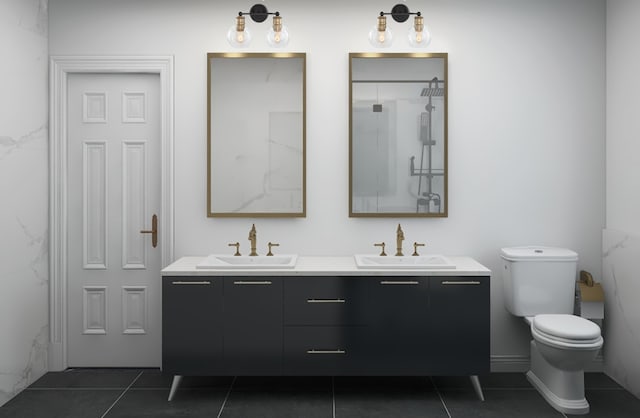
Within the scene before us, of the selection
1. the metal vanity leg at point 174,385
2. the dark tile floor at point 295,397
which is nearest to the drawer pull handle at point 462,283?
the dark tile floor at point 295,397

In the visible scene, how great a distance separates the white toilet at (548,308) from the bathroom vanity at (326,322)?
1.19ft

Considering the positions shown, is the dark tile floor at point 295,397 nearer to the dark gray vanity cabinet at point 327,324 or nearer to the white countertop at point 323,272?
the dark gray vanity cabinet at point 327,324

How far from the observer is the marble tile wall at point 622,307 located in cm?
287

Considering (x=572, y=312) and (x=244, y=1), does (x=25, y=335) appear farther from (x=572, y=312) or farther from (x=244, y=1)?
(x=572, y=312)

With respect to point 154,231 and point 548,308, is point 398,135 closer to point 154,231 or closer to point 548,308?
point 548,308

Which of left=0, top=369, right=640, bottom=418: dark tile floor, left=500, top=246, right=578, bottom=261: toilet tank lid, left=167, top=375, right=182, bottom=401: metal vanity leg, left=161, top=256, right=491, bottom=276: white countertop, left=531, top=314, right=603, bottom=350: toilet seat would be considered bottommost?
left=0, top=369, right=640, bottom=418: dark tile floor

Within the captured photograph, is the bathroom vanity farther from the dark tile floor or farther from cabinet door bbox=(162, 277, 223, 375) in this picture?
the dark tile floor

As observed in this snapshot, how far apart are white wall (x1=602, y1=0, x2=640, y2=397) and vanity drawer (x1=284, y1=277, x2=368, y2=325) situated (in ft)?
5.20

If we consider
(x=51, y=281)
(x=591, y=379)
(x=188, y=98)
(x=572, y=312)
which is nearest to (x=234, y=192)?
(x=188, y=98)

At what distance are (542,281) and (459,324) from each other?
0.66 meters

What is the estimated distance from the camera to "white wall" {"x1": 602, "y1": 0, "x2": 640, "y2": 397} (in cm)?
289

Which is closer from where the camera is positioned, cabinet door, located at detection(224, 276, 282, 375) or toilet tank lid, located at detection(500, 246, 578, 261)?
cabinet door, located at detection(224, 276, 282, 375)

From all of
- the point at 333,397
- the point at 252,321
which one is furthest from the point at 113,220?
the point at 333,397

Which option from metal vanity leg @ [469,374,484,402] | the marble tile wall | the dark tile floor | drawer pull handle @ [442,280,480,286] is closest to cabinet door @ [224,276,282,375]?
the dark tile floor
